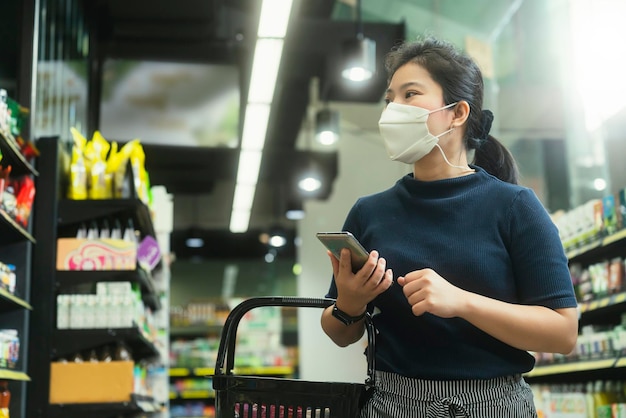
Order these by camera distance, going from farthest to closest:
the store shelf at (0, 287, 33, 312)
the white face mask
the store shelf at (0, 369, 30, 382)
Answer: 1. the store shelf at (0, 287, 33, 312)
2. the store shelf at (0, 369, 30, 382)
3. the white face mask

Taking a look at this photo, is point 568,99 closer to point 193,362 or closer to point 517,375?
point 517,375

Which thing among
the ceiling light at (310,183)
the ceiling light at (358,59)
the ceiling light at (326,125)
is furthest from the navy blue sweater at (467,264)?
the ceiling light at (310,183)

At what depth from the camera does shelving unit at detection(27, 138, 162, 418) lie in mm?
5047

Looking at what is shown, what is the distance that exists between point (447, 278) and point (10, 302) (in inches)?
136

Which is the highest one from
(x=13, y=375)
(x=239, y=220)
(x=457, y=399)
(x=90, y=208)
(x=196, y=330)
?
(x=239, y=220)

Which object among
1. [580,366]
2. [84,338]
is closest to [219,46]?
[84,338]

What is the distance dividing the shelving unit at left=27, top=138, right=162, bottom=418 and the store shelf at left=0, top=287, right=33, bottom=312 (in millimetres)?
166

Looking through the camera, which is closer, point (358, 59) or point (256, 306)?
point (256, 306)

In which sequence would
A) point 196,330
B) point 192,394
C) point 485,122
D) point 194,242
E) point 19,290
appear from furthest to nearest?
point 194,242 → point 196,330 → point 192,394 → point 19,290 → point 485,122

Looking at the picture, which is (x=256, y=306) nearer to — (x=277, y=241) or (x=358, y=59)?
(x=358, y=59)

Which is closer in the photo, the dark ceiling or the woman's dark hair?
the woman's dark hair

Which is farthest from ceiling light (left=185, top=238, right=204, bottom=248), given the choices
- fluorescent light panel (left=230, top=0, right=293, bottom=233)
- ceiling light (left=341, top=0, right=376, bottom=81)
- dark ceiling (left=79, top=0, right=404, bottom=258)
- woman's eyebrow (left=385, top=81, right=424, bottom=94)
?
woman's eyebrow (left=385, top=81, right=424, bottom=94)

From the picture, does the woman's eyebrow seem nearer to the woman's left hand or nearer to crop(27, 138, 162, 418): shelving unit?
the woman's left hand

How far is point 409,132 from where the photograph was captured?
74.2 inches
